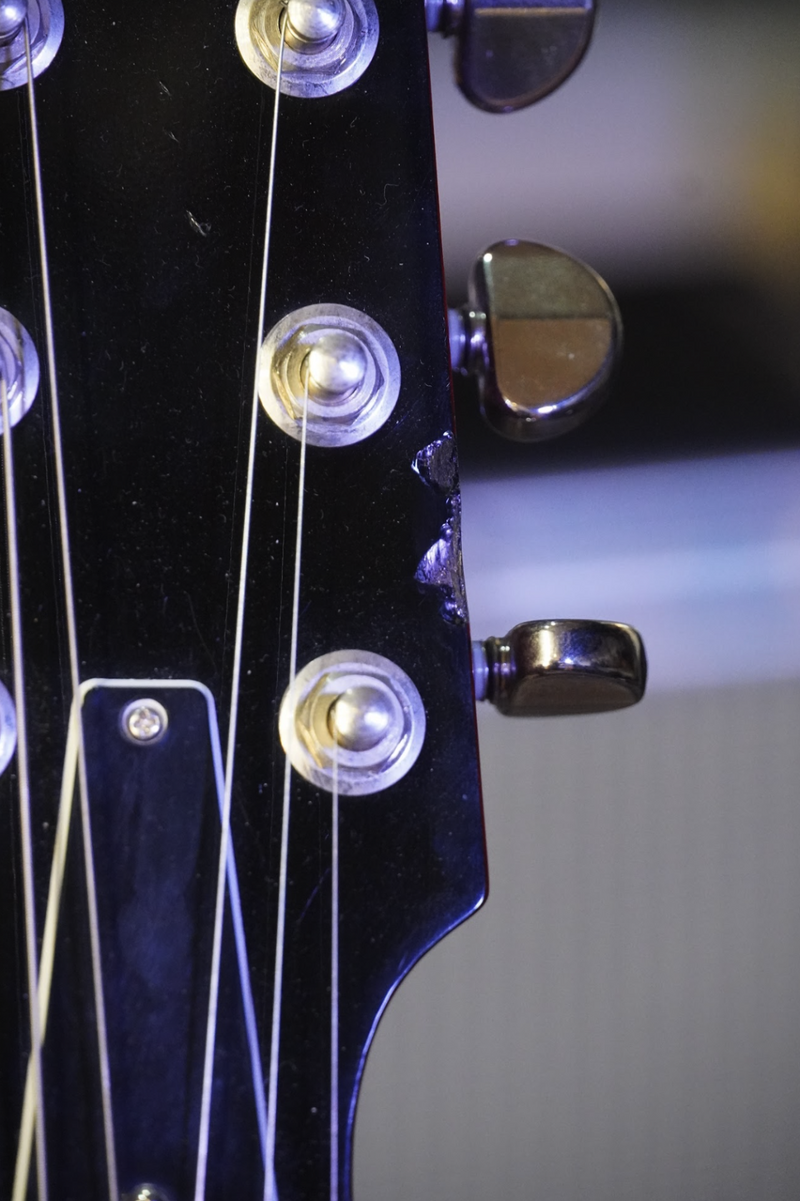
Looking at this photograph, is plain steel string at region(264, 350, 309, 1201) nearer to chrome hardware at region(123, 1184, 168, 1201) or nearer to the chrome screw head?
chrome hardware at region(123, 1184, 168, 1201)

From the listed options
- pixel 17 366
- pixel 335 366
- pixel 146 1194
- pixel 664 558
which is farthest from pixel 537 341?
pixel 664 558

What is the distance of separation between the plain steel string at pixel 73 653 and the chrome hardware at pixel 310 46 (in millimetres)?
83

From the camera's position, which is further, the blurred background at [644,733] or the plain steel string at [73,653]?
the blurred background at [644,733]

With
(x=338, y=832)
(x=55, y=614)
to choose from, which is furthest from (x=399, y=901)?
(x=55, y=614)

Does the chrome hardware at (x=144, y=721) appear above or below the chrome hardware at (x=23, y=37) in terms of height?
below

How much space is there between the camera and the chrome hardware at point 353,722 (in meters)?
0.37

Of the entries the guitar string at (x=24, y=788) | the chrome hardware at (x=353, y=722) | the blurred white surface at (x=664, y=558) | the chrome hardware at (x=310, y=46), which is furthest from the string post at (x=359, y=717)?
the blurred white surface at (x=664, y=558)

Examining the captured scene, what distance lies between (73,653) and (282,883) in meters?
0.11

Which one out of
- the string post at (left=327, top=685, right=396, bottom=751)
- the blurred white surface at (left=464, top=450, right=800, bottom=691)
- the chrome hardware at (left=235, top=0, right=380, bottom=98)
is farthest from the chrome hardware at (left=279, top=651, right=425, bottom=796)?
the blurred white surface at (left=464, top=450, right=800, bottom=691)

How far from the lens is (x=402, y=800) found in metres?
0.39

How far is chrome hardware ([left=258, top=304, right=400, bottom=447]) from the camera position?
0.39m

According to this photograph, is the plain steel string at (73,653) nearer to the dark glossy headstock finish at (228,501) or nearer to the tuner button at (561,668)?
the dark glossy headstock finish at (228,501)

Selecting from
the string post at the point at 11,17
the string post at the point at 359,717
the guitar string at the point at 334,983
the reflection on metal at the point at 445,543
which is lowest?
the guitar string at the point at 334,983

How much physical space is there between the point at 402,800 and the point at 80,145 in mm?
272
